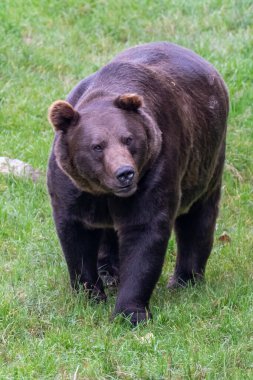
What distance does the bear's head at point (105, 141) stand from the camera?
6.02 m

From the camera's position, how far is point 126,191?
6.01 metres

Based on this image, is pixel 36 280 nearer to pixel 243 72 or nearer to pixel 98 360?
pixel 98 360

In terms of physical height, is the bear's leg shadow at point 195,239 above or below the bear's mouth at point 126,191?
below

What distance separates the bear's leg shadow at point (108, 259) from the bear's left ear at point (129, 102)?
145 cm

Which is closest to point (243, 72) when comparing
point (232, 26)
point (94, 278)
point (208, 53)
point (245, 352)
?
point (208, 53)

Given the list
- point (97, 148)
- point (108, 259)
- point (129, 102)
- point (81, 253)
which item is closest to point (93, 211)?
point (81, 253)

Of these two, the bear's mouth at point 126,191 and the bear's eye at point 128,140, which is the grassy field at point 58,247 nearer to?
the bear's mouth at point 126,191

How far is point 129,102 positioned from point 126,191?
571mm

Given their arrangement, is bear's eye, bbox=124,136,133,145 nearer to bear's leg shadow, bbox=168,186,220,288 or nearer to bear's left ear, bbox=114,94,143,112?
bear's left ear, bbox=114,94,143,112

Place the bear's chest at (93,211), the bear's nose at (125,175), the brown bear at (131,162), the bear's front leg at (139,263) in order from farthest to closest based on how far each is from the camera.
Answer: the bear's chest at (93,211), the bear's front leg at (139,263), the brown bear at (131,162), the bear's nose at (125,175)

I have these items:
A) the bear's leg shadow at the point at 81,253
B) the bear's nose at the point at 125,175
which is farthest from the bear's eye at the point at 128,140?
the bear's leg shadow at the point at 81,253

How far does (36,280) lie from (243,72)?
14.8 ft

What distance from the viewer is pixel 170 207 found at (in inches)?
254

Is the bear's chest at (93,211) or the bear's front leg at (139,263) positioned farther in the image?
the bear's chest at (93,211)
